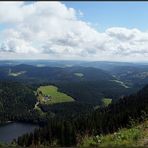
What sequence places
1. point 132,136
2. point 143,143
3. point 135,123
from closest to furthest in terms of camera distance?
point 143,143
point 132,136
point 135,123

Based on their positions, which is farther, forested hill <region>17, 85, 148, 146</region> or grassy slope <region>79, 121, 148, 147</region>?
forested hill <region>17, 85, 148, 146</region>

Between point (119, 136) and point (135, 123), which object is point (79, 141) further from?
point (135, 123)

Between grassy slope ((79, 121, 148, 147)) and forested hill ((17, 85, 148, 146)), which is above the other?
grassy slope ((79, 121, 148, 147))

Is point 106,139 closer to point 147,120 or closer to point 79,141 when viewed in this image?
point 79,141

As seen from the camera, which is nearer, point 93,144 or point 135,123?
point 93,144

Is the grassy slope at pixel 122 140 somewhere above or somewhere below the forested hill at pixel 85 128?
above

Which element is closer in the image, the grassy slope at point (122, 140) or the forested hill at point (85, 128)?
the grassy slope at point (122, 140)

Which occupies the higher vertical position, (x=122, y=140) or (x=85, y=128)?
(x=122, y=140)

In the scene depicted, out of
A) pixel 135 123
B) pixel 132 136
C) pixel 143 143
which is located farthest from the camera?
pixel 135 123

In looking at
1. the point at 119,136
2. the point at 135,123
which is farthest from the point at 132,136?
the point at 135,123

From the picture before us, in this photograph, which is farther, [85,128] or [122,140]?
[85,128]
